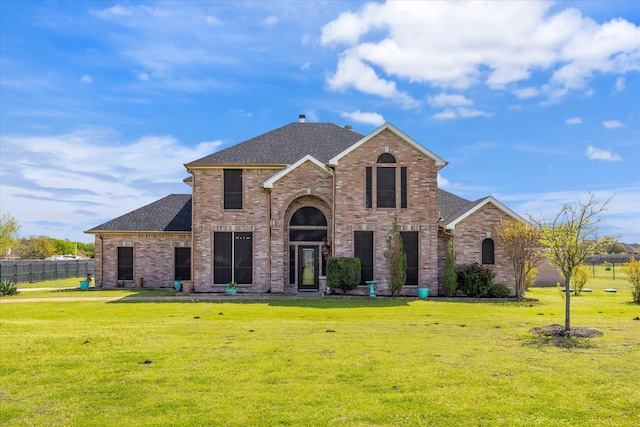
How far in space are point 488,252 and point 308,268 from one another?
884 centimetres

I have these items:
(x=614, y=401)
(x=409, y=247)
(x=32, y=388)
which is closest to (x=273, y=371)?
(x=32, y=388)

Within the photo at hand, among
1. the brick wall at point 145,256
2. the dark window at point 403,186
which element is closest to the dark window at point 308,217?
the dark window at point 403,186

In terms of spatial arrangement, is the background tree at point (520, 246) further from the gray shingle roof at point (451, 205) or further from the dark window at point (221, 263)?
the dark window at point (221, 263)

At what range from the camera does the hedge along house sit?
25328 mm

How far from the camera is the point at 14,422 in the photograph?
295 inches

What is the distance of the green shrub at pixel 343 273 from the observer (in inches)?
956

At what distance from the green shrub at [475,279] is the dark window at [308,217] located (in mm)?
7187

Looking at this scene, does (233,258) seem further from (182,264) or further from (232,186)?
(182,264)

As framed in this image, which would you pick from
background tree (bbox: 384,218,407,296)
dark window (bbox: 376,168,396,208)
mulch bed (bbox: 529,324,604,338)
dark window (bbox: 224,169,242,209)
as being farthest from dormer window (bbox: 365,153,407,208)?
mulch bed (bbox: 529,324,604,338)

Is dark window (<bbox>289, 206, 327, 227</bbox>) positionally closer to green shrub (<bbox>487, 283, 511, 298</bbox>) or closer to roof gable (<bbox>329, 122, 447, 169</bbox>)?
roof gable (<bbox>329, 122, 447, 169</bbox>)

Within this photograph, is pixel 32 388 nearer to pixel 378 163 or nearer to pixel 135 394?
pixel 135 394

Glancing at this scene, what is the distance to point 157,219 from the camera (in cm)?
3225

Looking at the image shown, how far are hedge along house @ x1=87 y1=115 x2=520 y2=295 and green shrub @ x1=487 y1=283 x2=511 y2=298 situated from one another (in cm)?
55

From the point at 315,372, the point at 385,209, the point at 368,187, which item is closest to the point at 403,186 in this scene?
the point at 385,209
